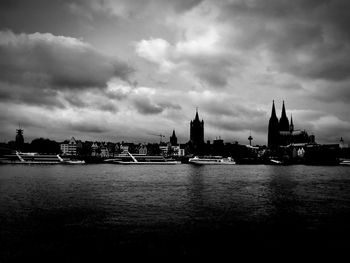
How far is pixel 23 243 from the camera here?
66.9ft

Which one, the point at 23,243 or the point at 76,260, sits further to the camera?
the point at 23,243

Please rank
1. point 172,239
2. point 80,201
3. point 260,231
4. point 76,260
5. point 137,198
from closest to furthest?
point 76,260, point 172,239, point 260,231, point 80,201, point 137,198

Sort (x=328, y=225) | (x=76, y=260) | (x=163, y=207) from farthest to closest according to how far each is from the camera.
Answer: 1. (x=163, y=207)
2. (x=328, y=225)
3. (x=76, y=260)

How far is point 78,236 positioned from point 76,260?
474cm

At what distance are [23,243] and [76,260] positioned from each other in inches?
195

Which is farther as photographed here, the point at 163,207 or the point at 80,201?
the point at 80,201

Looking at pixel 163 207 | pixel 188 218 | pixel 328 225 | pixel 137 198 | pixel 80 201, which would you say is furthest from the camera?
pixel 137 198

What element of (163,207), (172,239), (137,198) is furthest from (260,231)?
(137,198)

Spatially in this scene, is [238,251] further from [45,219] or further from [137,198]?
[137,198]

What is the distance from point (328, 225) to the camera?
26.1 metres

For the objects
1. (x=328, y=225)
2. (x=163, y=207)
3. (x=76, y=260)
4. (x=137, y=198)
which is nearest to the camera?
(x=76, y=260)

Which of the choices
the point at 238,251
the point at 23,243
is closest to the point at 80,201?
the point at 23,243

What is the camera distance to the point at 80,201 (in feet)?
126

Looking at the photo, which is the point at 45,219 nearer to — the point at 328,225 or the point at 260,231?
the point at 260,231
